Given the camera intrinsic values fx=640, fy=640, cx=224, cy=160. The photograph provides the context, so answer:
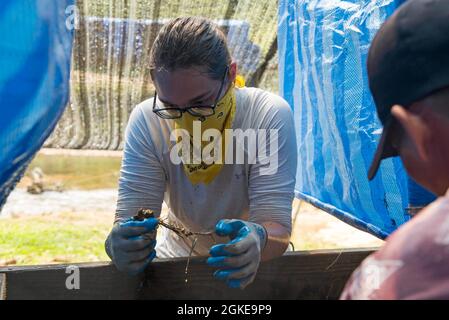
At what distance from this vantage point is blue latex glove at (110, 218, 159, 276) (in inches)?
77.4

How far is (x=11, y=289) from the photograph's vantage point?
1.93m

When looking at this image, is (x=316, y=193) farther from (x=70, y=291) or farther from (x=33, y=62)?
(x=33, y=62)

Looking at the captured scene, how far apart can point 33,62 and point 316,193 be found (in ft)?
6.05

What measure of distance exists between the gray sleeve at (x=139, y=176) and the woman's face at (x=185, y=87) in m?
0.20

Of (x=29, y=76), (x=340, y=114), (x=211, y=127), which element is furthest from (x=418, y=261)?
(x=340, y=114)

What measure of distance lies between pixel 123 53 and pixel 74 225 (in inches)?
163

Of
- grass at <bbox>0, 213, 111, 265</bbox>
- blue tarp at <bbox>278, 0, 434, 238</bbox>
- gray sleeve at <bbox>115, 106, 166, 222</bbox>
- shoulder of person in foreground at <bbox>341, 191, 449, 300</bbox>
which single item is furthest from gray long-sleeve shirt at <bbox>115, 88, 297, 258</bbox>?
grass at <bbox>0, 213, 111, 265</bbox>

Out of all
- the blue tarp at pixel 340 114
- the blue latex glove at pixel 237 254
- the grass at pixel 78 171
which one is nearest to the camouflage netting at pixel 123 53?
the blue tarp at pixel 340 114

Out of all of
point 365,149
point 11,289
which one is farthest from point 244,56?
point 11,289

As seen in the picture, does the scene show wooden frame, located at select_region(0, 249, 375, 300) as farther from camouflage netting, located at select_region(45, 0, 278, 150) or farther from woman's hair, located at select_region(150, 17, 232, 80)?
camouflage netting, located at select_region(45, 0, 278, 150)

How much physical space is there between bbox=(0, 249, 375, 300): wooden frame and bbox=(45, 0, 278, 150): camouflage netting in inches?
65.3

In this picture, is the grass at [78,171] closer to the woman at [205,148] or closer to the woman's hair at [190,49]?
the woman at [205,148]

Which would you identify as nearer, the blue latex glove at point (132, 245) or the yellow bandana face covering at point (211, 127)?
the blue latex glove at point (132, 245)

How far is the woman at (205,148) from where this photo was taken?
2.15 meters
